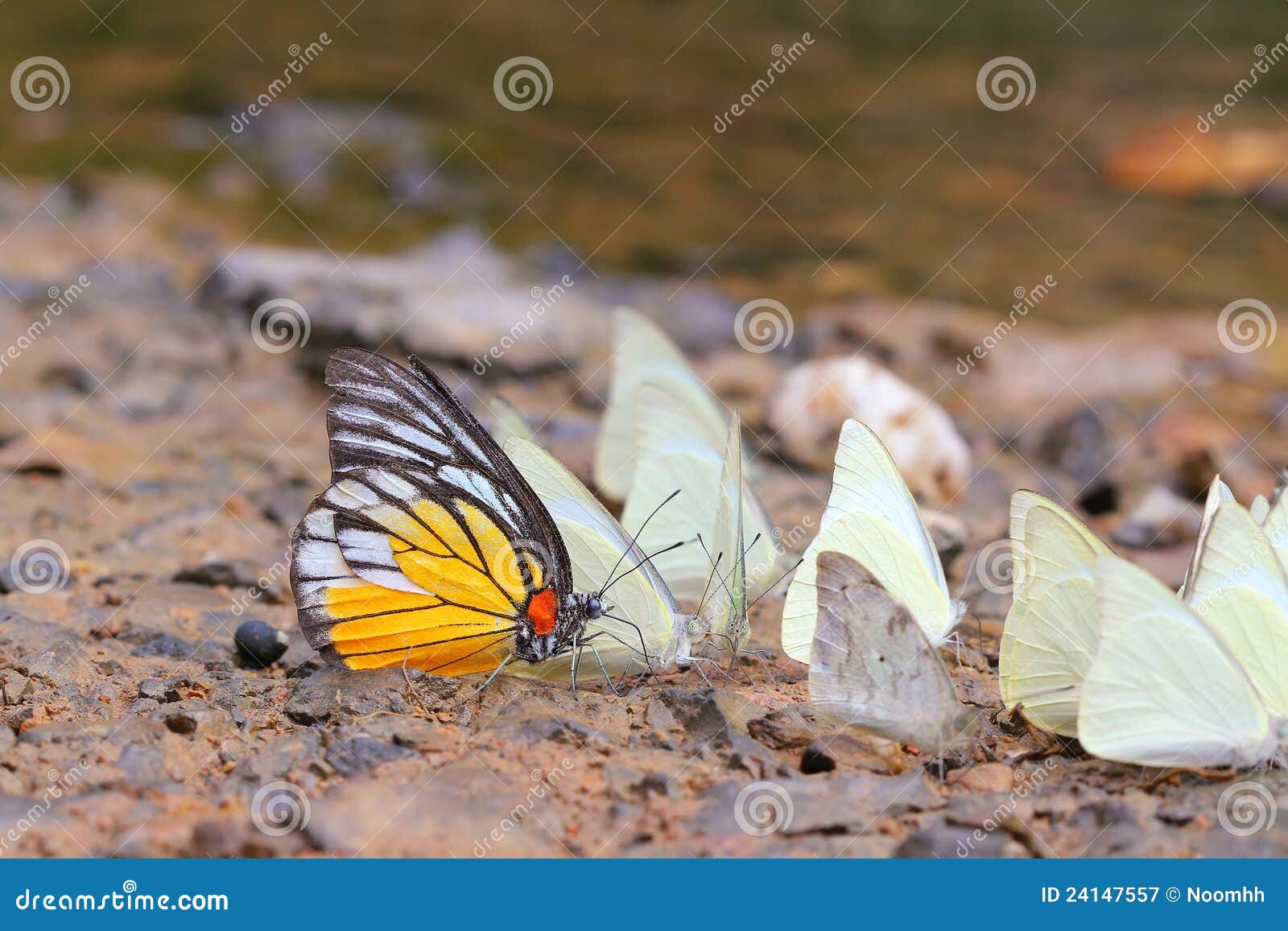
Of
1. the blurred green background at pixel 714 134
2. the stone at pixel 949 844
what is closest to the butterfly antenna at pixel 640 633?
the stone at pixel 949 844

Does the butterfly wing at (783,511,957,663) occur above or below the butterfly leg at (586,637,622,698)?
above

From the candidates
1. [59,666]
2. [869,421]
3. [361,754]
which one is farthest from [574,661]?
[869,421]

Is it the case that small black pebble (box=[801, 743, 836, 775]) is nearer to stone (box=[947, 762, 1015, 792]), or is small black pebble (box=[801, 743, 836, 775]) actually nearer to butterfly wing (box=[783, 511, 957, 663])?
stone (box=[947, 762, 1015, 792])

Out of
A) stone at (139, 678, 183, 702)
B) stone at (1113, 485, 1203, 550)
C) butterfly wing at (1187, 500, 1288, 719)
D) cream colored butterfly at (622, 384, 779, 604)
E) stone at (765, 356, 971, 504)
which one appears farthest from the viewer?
stone at (765, 356, 971, 504)

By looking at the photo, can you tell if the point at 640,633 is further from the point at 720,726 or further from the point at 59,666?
the point at 59,666

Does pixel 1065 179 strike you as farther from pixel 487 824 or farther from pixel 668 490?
pixel 487 824

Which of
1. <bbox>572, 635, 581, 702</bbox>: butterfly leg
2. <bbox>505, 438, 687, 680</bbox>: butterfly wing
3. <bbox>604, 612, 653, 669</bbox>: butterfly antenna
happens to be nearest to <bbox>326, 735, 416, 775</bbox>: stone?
<bbox>572, 635, 581, 702</bbox>: butterfly leg
